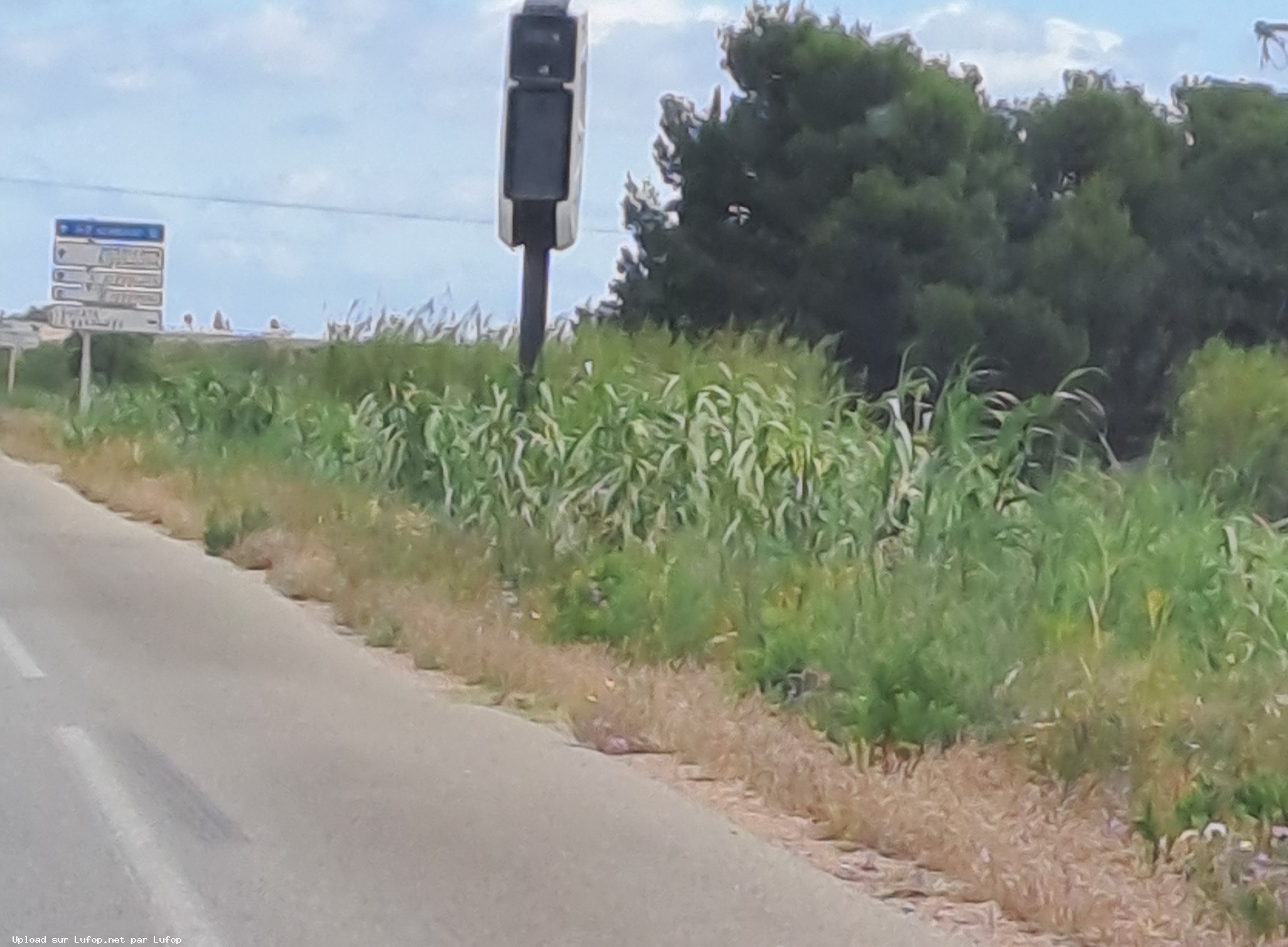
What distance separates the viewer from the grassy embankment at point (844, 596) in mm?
8070

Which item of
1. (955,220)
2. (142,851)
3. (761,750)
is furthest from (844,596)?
(955,220)

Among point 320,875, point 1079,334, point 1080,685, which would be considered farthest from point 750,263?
point 320,875

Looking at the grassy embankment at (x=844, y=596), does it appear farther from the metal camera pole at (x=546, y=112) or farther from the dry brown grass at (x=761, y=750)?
the metal camera pole at (x=546, y=112)

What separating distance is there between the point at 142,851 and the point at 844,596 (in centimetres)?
503

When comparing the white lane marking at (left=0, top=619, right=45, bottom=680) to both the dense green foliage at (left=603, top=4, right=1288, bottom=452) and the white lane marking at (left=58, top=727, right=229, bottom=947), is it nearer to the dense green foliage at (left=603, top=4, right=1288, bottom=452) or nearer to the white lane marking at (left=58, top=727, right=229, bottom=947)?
the white lane marking at (left=58, top=727, right=229, bottom=947)

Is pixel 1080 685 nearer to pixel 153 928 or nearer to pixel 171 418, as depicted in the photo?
pixel 153 928

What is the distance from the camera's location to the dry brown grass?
7.14 meters

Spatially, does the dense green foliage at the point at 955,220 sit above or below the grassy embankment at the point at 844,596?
above

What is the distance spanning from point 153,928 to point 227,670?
5.33 metres

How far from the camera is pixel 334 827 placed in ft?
26.1

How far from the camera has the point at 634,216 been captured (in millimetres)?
42906

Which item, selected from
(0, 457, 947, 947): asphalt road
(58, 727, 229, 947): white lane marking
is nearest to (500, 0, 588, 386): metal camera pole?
(0, 457, 947, 947): asphalt road

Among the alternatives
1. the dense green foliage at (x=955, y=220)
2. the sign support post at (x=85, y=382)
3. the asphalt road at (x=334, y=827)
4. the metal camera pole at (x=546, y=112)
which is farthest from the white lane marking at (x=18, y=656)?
the sign support post at (x=85, y=382)

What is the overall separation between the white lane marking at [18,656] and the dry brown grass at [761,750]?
210 centimetres
